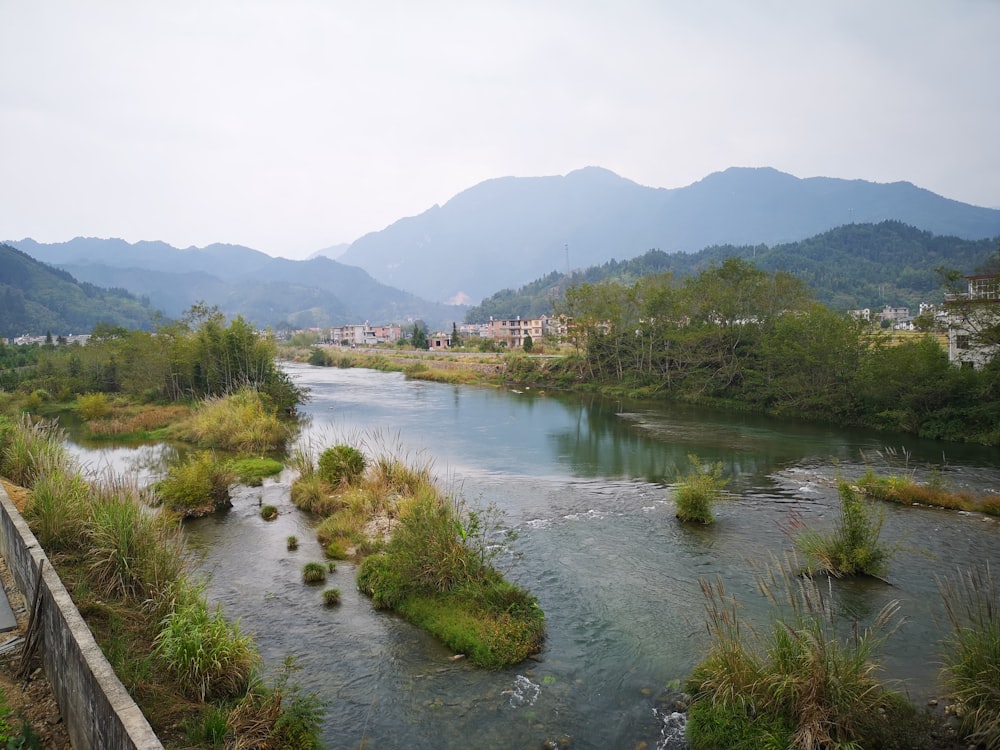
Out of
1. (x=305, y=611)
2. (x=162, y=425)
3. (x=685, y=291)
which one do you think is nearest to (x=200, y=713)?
(x=305, y=611)

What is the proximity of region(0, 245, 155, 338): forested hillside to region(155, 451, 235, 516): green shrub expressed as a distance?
116 m

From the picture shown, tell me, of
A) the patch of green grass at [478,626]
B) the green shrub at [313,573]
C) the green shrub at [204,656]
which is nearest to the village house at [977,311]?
the patch of green grass at [478,626]

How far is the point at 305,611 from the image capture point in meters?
9.62

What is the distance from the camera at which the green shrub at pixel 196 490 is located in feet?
48.4

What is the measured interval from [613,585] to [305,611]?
17.5ft

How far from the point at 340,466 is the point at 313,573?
18.7 ft

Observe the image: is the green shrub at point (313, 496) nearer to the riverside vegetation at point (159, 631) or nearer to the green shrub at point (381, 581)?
the green shrub at point (381, 581)

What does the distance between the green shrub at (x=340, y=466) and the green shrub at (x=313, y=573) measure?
498 cm

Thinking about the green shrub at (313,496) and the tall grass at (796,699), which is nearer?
the tall grass at (796,699)

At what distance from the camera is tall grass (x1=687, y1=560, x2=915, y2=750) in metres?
5.78

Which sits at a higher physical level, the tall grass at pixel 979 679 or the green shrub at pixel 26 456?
the green shrub at pixel 26 456

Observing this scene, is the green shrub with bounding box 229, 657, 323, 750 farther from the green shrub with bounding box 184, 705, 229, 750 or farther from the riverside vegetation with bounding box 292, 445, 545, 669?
the riverside vegetation with bounding box 292, 445, 545, 669

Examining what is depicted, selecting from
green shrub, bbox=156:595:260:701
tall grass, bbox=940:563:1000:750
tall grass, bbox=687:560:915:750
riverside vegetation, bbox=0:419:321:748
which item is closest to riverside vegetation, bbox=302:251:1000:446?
tall grass, bbox=940:563:1000:750

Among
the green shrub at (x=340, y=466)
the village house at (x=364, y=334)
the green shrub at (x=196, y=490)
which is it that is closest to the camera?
the green shrub at (x=196, y=490)
